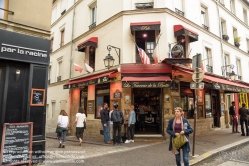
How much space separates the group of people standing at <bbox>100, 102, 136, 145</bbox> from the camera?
860 cm

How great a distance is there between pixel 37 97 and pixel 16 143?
1426 millimetres

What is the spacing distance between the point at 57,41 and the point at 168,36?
1123 cm

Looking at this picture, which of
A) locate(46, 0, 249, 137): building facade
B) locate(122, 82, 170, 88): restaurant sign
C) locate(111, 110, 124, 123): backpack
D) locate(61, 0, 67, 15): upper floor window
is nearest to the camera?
locate(111, 110, 124, 123): backpack

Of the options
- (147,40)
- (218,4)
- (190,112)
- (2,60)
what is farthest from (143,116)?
(218,4)

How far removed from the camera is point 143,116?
11.0m

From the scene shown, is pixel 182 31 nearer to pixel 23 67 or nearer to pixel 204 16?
pixel 204 16

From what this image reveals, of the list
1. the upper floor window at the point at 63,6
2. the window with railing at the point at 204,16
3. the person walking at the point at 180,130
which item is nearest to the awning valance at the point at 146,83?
the person walking at the point at 180,130

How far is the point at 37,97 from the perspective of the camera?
19.0 ft

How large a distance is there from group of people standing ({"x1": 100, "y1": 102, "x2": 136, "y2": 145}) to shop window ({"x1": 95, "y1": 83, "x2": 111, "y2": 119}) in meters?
1.81

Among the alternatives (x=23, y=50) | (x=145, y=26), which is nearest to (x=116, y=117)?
(x=23, y=50)

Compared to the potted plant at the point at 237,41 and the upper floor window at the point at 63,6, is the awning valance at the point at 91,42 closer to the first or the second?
the upper floor window at the point at 63,6

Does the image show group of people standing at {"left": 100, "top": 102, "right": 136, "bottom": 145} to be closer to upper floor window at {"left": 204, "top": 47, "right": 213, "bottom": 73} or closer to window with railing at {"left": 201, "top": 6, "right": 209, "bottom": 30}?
upper floor window at {"left": 204, "top": 47, "right": 213, "bottom": 73}

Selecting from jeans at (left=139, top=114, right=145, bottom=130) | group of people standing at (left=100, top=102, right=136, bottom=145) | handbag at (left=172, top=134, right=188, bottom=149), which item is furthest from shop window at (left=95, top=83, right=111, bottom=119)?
handbag at (left=172, top=134, right=188, bottom=149)

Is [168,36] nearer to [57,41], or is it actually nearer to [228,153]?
[228,153]
